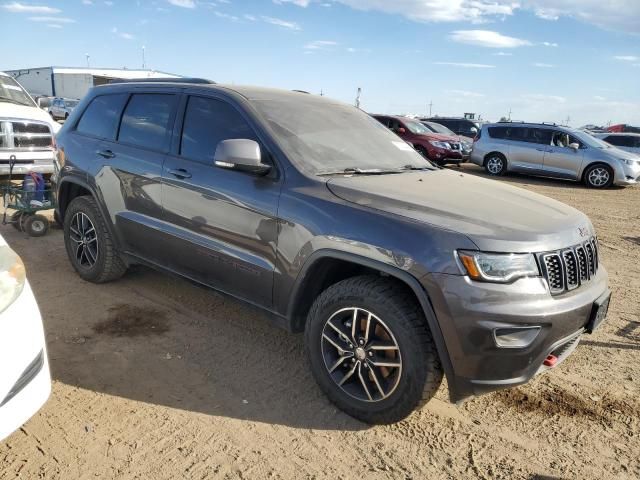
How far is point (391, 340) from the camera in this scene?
2729 millimetres

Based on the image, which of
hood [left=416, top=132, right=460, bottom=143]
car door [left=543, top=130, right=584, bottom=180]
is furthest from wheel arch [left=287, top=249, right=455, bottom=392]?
hood [left=416, top=132, right=460, bottom=143]

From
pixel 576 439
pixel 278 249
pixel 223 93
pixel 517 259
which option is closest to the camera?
pixel 517 259

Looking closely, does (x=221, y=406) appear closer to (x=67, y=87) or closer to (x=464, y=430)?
(x=464, y=430)

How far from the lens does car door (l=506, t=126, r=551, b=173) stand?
1479 centimetres

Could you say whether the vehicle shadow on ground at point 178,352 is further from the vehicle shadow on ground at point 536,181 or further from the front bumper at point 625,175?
the front bumper at point 625,175

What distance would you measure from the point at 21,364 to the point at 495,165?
50.4ft

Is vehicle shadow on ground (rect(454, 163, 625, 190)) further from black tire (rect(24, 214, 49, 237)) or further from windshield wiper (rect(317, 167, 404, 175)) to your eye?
black tire (rect(24, 214, 49, 237))

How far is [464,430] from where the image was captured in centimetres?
292

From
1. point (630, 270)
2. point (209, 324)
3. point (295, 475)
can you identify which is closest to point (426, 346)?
point (295, 475)

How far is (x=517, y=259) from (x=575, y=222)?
28.9 inches

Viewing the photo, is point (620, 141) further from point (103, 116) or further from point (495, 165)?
point (103, 116)

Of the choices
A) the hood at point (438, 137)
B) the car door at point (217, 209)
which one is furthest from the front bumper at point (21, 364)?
the hood at point (438, 137)

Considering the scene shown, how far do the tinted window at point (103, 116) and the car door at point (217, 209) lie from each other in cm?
99

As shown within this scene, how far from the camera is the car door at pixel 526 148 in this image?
14.8 metres
